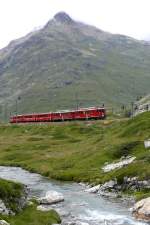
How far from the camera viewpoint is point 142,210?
57562 mm

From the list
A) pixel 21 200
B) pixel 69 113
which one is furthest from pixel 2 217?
pixel 69 113

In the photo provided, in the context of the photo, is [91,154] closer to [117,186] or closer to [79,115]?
[117,186]

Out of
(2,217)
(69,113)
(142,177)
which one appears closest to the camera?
(2,217)

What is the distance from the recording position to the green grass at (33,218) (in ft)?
158

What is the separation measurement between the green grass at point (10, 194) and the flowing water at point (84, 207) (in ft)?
22.8

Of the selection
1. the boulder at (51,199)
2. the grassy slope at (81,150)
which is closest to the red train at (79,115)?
the grassy slope at (81,150)

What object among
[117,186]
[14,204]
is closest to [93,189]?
[117,186]

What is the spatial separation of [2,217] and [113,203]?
24998mm

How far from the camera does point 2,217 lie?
46094mm

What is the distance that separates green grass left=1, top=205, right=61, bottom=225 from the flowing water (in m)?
3.35

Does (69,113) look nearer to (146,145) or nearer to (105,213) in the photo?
(146,145)

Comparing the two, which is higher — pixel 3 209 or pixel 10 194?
pixel 10 194

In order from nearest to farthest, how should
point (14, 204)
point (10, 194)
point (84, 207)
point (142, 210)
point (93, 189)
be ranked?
point (14, 204) < point (10, 194) < point (142, 210) < point (84, 207) < point (93, 189)

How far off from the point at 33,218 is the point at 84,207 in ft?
50.2
